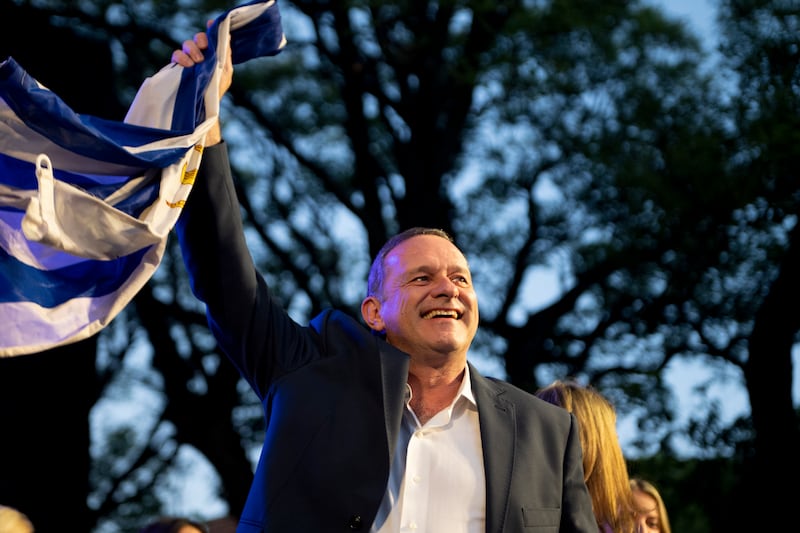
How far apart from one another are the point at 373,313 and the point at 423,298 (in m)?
0.24

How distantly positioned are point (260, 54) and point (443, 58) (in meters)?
8.25

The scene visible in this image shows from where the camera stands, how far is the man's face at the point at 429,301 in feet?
11.5

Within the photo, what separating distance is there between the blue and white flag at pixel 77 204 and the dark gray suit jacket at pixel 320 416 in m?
0.11

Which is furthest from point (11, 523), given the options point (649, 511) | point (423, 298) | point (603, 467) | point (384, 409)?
point (649, 511)

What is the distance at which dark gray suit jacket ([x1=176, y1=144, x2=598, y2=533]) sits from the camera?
313cm

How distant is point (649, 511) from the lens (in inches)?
194

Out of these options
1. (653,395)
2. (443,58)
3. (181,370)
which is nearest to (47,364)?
(181,370)

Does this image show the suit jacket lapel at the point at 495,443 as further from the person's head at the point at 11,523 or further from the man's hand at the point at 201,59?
the person's head at the point at 11,523

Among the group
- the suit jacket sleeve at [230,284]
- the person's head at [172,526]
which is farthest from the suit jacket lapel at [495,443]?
the person's head at [172,526]

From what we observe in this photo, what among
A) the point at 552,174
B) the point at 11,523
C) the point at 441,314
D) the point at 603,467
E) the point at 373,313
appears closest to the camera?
the point at 441,314

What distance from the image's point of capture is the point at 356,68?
11.6 meters

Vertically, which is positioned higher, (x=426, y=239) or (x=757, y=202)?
(x=757, y=202)

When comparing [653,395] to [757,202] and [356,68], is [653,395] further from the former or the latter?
[356,68]

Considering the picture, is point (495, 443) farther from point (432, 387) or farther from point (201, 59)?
point (201, 59)
